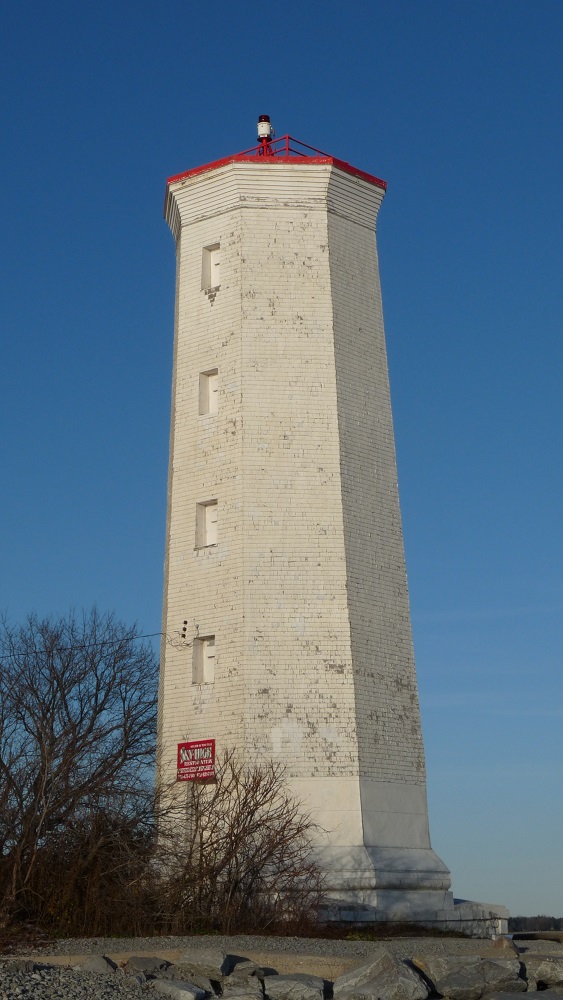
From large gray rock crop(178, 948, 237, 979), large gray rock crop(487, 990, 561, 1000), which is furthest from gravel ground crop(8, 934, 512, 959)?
large gray rock crop(487, 990, 561, 1000)

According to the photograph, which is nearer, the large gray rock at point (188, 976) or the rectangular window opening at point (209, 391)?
the large gray rock at point (188, 976)

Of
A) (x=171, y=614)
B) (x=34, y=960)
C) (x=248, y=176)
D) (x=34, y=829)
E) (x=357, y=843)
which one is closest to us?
(x=34, y=960)

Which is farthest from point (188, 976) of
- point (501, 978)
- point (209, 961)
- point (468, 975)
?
point (501, 978)

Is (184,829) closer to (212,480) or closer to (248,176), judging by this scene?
(212,480)

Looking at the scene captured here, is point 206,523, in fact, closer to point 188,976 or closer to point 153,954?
point 153,954

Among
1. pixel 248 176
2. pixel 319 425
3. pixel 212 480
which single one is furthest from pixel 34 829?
pixel 248 176

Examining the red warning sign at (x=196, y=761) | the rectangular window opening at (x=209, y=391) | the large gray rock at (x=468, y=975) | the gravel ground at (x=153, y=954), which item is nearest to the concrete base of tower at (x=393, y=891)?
the gravel ground at (x=153, y=954)

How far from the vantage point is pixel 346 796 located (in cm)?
2055

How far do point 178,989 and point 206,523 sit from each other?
1110 cm

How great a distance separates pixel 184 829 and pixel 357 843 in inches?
122

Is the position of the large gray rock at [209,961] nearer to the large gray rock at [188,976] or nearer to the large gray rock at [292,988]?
Result: the large gray rock at [188,976]

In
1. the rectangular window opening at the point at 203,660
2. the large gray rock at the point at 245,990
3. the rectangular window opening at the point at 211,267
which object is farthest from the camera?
the rectangular window opening at the point at 211,267

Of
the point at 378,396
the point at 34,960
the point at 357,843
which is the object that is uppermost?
the point at 378,396

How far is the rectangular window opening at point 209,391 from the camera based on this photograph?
933 inches
